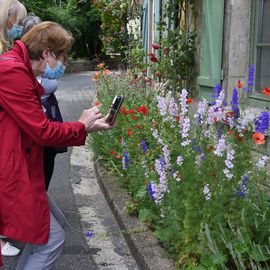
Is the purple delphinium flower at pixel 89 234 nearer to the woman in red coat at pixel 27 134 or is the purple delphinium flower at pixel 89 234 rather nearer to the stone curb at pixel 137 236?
the stone curb at pixel 137 236

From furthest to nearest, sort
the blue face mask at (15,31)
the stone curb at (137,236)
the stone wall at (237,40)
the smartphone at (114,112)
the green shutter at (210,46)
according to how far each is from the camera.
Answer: the green shutter at (210,46)
the stone wall at (237,40)
the stone curb at (137,236)
the blue face mask at (15,31)
the smartphone at (114,112)

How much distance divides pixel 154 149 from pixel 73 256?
1.15 metres

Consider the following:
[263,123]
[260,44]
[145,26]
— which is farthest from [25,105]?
[145,26]

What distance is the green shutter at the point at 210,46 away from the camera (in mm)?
5277

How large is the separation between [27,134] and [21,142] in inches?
1.9

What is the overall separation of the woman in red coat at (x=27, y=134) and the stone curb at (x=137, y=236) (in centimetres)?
105

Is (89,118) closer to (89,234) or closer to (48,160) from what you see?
(48,160)

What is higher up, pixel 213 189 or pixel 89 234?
pixel 213 189

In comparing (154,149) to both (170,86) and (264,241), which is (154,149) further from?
(170,86)

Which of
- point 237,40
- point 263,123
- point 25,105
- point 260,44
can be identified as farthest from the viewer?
point 237,40

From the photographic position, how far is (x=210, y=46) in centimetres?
555

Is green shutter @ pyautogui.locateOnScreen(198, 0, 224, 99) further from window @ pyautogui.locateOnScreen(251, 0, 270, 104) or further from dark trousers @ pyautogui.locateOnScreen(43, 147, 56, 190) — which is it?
dark trousers @ pyautogui.locateOnScreen(43, 147, 56, 190)

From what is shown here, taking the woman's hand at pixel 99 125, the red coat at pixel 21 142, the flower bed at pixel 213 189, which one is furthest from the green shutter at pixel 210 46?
the red coat at pixel 21 142

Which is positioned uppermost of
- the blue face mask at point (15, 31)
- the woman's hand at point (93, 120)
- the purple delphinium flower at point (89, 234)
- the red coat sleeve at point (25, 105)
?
the blue face mask at point (15, 31)
